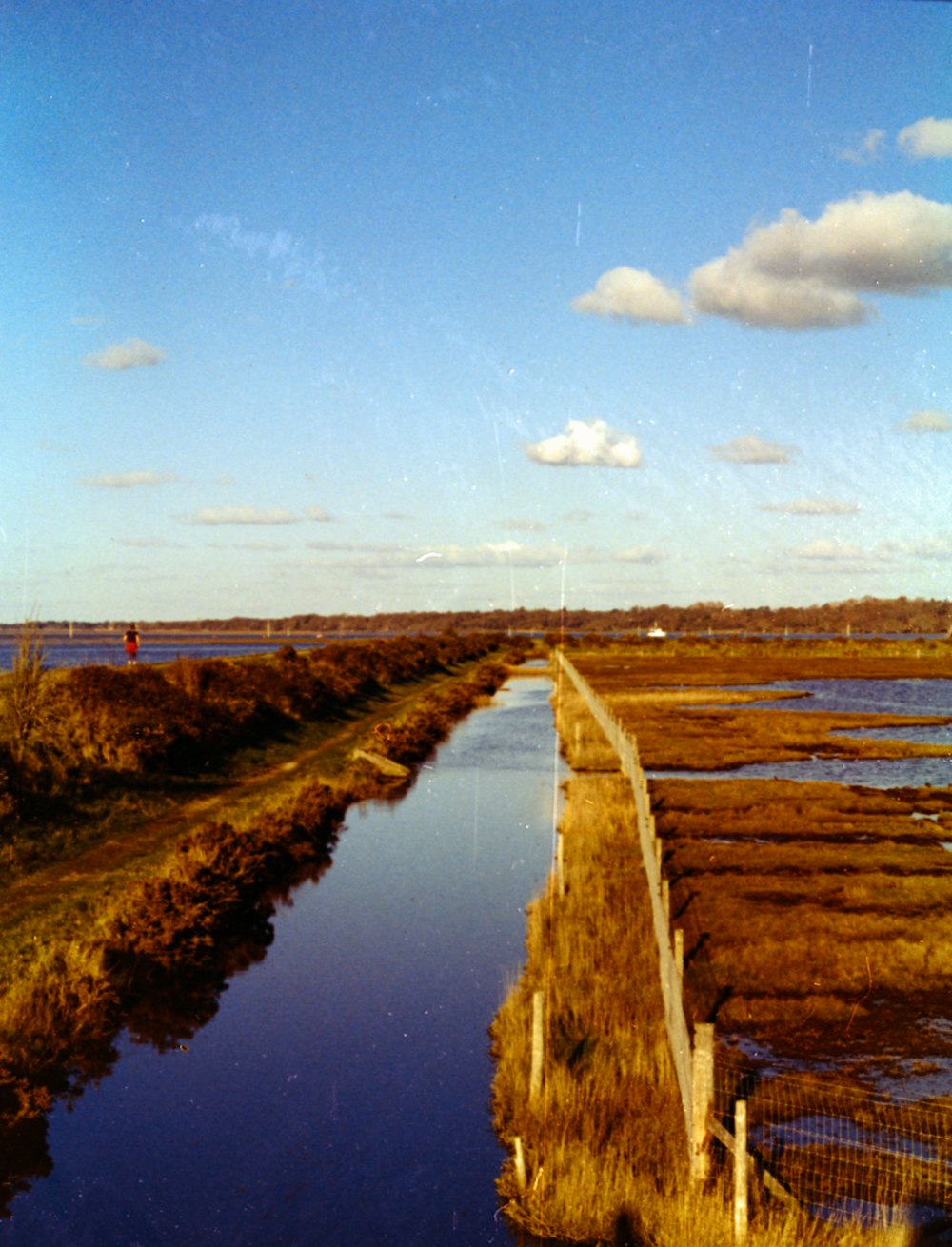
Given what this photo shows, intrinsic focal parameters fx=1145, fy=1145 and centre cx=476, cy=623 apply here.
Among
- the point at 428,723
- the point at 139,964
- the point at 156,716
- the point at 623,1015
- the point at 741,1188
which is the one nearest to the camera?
the point at 741,1188

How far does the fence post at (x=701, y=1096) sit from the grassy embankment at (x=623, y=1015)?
25 cm

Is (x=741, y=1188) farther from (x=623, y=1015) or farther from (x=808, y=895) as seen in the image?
(x=808, y=895)

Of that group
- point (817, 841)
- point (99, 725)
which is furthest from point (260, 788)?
point (817, 841)

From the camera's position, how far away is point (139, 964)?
1742 cm

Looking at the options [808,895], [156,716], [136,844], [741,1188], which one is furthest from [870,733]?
[741,1188]

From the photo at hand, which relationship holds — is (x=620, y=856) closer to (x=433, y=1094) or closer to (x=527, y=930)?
(x=527, y=930)

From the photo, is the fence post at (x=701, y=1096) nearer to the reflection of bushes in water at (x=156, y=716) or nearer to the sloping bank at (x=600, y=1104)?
the sloping bank at (x=600, y=1104)

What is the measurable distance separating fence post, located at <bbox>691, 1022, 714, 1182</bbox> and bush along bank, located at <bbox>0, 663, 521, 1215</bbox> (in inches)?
263

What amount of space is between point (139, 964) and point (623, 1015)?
753 centimetres

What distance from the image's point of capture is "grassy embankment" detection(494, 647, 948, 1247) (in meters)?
10.1

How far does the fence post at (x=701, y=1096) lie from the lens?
31.9 feet

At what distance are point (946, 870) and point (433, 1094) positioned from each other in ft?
50.2

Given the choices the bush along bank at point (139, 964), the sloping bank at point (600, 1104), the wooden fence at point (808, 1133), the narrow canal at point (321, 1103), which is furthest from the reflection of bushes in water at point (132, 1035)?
the wooden fence at point (808, 1133)

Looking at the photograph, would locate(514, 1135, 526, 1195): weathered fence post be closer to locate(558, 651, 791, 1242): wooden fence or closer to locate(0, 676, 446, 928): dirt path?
locate(558, 651, 791, 1242): wooden fence
